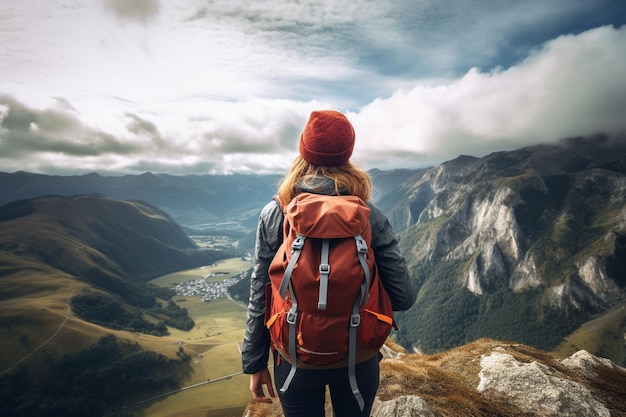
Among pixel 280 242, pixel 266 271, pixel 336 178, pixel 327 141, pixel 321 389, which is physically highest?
pixel 327 141

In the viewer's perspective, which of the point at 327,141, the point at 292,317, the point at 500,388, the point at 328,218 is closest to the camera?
the point at 328,218

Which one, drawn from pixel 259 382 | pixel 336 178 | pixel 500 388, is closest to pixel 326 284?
pixel 336 178

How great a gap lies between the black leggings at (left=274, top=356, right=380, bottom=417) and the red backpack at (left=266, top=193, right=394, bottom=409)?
26cm

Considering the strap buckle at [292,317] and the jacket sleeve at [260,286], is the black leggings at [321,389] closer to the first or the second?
the jacket sleeve at [260,286]

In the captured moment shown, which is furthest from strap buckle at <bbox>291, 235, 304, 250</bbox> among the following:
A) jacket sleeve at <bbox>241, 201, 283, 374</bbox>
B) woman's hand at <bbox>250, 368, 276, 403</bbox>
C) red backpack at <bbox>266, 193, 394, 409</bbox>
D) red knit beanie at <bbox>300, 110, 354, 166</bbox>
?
woman's hand at <bbox>250, 368, 276, 403</bbox>

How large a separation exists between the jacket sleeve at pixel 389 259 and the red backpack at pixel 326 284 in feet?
1.15

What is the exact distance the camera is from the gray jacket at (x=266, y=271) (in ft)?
15.4

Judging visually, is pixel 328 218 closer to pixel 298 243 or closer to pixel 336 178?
pixel 298 243

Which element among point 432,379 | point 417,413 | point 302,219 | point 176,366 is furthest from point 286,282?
point 176,366

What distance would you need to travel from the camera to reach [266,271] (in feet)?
16.9

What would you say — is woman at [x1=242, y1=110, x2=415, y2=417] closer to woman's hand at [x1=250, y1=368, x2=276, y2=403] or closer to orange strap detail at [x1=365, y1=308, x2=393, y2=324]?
woman's hand at [x1=250, y1=368, x2=276, y2=403]

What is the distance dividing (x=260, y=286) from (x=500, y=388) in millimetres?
12340

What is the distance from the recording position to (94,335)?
155250 mm

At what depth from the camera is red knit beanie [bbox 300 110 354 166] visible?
4.89 meters
